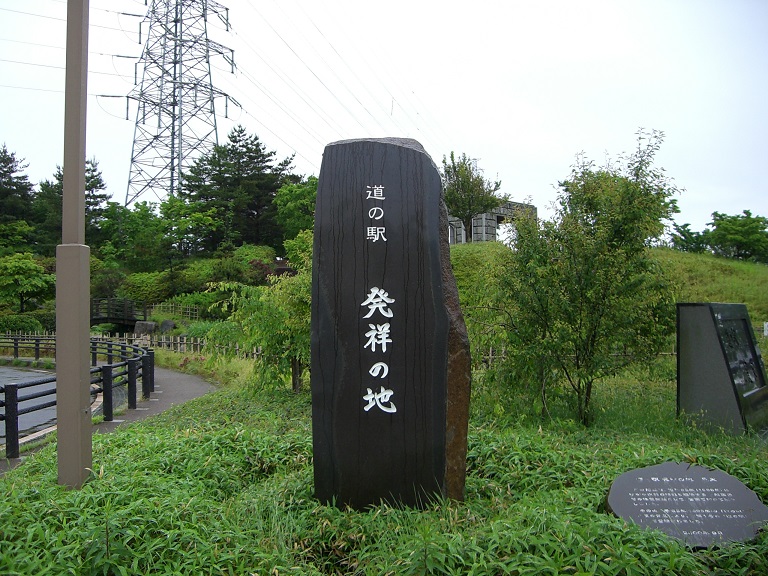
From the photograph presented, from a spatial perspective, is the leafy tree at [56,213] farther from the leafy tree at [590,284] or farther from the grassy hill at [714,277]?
the leafy tree at [590,284]

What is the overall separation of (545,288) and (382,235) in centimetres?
297

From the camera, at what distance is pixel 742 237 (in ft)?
81.3

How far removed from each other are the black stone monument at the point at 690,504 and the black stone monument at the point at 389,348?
1.14 meters

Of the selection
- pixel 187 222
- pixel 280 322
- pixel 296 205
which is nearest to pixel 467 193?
pixel 296 205

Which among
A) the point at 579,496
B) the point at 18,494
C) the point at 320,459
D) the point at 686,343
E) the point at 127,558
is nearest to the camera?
the point at 127,558

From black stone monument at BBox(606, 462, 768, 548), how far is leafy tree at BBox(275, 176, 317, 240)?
995 inches

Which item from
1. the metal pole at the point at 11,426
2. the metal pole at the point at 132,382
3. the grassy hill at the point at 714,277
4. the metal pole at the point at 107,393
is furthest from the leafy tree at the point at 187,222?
the metal pole at the point at 11,426

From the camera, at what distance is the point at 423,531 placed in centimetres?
346

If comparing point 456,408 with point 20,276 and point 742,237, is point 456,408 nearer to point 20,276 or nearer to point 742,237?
point 742,237

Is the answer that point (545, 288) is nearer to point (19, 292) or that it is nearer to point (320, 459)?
point (320, 459)

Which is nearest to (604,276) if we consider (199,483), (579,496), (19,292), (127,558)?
(579,496)

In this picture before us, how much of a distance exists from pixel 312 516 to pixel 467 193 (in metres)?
23.8

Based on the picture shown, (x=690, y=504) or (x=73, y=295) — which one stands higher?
(x=73, y=295)

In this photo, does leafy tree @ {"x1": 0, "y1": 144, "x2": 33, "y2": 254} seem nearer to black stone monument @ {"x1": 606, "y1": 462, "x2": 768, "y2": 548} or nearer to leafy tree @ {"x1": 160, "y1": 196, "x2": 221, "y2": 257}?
leafy tree @ {"x1": 160, "y1": 196, "x2": 221, "y2": 257}
